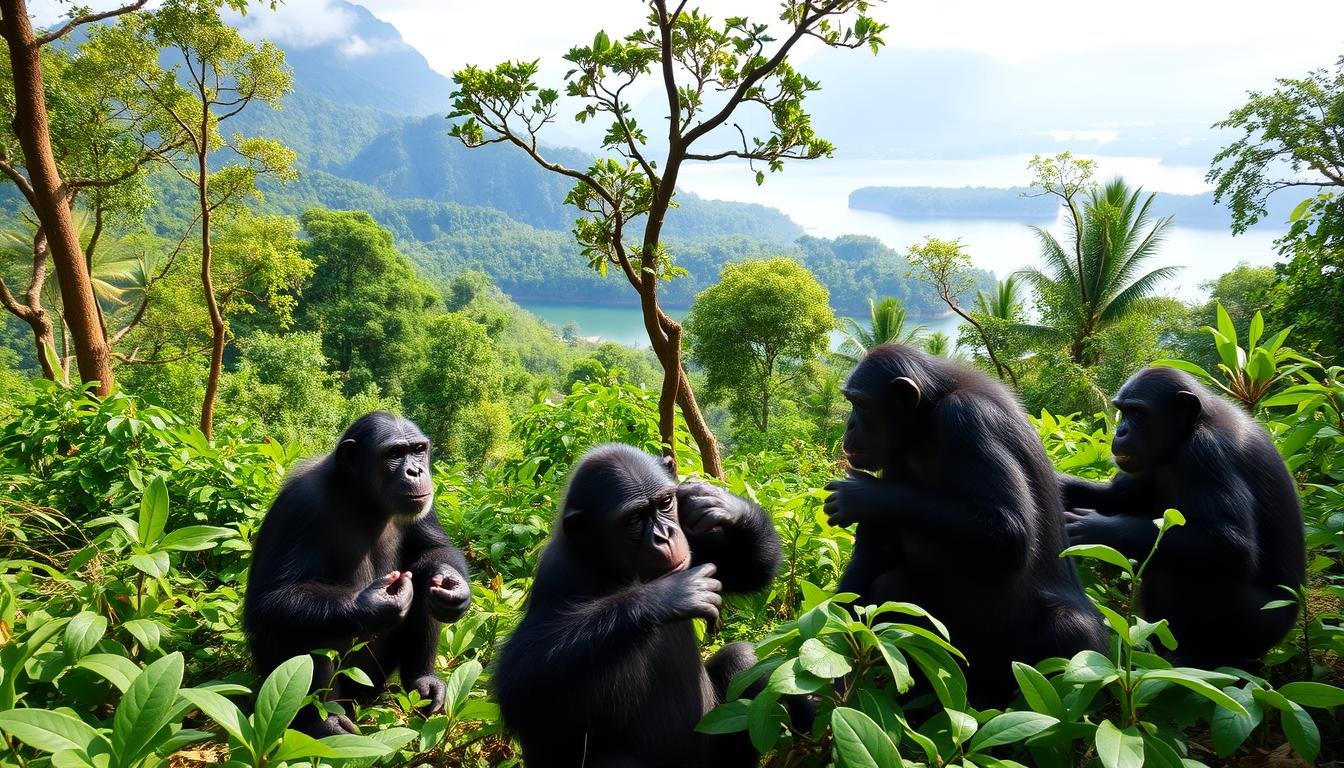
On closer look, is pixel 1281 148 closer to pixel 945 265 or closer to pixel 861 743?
pixel 945 265

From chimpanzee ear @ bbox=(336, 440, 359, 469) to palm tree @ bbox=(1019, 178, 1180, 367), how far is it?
3912 centimetres

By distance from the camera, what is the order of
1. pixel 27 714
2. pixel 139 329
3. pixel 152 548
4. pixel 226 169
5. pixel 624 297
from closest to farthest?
1. pixel 27 714
2. pixel 152 548
3. pixel 226 169
4. pixel 139 329
5. pixel 624 297

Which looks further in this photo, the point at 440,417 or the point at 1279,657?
the point at 440,417

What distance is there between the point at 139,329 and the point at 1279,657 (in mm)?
44420

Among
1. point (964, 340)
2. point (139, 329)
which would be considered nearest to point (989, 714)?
point (964, 340)

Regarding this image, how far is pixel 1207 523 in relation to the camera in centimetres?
354

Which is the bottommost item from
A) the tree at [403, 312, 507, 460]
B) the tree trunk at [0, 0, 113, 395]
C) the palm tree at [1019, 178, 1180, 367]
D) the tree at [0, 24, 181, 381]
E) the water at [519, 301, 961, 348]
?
the water at [519, 301, 961, 348]

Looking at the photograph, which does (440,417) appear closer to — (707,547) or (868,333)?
(868,333)

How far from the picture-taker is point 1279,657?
3.31 meters

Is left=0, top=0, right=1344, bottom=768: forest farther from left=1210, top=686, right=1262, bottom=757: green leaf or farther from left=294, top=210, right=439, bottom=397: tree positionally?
left=294, top=210, right=439, bottom=397: tree

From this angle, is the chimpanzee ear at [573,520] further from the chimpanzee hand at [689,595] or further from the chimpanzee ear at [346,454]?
the chimpanzee ear at [346,454]

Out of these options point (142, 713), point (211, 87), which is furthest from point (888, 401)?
point (211, 87)

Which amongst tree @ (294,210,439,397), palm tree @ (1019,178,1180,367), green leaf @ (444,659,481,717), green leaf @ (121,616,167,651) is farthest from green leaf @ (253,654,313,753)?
tree @ (294,210,439,397)

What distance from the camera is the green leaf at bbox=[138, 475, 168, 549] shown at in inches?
122
